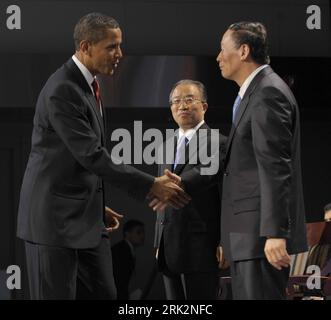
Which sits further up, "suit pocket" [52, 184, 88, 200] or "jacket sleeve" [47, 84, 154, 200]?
"jacket sleeve" [47, 84, 154, 200]

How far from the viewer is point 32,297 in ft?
10.8

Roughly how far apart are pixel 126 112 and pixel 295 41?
971 mm

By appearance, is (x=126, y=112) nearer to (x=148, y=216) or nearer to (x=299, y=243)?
(x=148, y=216)

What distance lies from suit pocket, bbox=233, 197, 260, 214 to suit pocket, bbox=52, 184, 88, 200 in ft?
2.16

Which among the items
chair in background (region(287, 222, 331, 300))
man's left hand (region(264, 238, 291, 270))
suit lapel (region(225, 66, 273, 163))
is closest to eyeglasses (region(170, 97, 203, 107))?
suit lapel (region(225, 66, 273, 163))

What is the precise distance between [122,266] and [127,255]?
66 millimetres

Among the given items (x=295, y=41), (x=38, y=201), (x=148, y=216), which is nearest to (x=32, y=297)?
(x=38, y=201)

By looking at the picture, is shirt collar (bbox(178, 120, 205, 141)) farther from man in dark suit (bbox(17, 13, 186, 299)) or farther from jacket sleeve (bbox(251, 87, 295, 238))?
jacket sleeve (bbox(251, 87, 295, 238))

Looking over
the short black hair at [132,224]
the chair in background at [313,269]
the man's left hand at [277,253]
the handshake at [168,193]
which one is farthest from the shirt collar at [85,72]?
the chair in background at [313,269]

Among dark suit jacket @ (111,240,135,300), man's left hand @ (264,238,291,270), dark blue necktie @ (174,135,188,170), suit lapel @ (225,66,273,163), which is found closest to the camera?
man's left hand @ (264,238,291,270)

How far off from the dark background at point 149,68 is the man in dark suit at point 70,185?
509 mm

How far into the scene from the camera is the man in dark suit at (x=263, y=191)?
9.79 feet

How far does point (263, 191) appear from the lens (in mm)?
2998

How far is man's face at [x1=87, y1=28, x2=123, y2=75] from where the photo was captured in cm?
348
